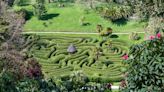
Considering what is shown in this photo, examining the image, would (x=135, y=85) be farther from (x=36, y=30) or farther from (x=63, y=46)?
(x=36, y=30)

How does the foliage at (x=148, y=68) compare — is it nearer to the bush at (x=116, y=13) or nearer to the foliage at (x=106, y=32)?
the foliage at (x=106, y=32)

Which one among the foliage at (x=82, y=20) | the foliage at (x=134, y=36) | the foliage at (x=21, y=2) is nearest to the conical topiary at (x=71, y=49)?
the foliage at (x=134, y=36)

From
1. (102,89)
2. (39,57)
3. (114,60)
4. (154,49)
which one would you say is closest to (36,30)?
(39,57)

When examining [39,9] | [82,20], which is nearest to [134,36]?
[82,20]

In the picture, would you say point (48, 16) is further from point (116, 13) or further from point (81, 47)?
point (81, 47)

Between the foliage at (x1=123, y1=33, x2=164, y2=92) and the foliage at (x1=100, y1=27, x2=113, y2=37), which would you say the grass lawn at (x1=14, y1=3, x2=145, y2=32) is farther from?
the foliage at (x1=123, y1=33, x2=164, y2=92)
